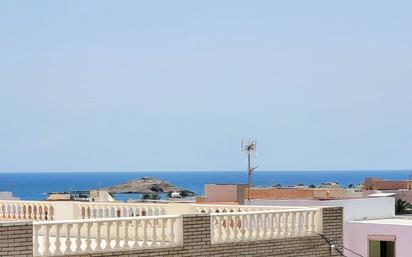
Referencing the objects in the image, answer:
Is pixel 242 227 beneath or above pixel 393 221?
above

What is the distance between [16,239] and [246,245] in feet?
17.2

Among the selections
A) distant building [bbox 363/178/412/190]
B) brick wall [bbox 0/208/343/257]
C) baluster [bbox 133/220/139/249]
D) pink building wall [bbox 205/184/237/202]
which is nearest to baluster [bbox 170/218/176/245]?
brick wall [bbox 0/208/343/257]

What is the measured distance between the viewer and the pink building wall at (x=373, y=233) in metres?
26.8

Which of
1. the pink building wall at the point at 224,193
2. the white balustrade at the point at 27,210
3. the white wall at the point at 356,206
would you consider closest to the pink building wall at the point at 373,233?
the white wall at the point at 356,206

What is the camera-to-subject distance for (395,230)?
2714cm

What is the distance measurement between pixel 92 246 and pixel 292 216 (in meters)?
5.11

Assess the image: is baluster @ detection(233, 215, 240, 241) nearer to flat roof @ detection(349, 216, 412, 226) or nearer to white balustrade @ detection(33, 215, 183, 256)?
white balustrade @ detection(33, 215, 183, 256)

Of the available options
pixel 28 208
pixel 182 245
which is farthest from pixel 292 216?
A: pixel 28 208

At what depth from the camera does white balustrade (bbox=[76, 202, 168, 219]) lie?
2154cm

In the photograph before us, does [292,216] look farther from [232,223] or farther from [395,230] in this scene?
[395,230]

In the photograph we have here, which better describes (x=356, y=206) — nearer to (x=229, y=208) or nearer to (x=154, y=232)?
(x=229, y=208)

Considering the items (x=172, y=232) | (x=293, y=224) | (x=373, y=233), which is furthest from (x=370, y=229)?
(x=172, y=232)

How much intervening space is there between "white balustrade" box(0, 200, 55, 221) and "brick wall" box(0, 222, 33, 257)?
8.77 m

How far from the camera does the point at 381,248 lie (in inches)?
1110
